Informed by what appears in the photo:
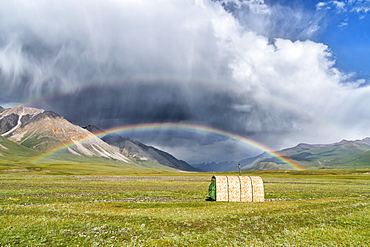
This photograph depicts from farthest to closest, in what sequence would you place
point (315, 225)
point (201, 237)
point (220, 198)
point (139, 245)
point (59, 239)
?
point (220, 198) → point (315, 225) → point (201, 237) → point (59, 239) → point (139, 245)

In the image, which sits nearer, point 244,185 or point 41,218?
point 41,218

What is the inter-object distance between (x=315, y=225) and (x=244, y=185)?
18.2 meters

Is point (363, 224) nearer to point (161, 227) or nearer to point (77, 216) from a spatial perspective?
point (161, 227)

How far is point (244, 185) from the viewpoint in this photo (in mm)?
40094

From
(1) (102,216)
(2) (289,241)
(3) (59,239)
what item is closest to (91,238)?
(3) (59,239)

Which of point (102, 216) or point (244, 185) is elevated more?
point (244, 185)

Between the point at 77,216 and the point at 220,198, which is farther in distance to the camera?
the point at 220,198

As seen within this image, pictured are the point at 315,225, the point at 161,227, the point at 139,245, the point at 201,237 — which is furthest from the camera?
the point at 315,225

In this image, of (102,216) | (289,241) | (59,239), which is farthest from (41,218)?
(289,241)

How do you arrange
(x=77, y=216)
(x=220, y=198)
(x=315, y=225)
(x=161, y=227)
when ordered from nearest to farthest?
(x=161, y=227) → (x=315, y=225) → (x=77, y=216) → (x=220, y=198)

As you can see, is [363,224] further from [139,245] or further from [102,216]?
[102,216]

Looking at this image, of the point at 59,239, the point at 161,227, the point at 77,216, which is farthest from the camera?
the point at 77,216

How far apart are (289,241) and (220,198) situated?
22971 mm

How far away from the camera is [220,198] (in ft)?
129
